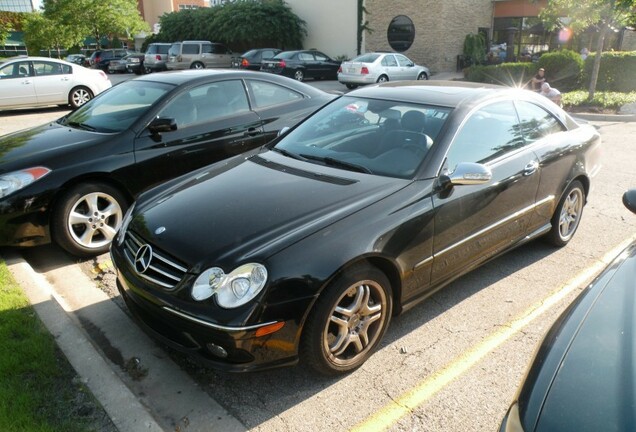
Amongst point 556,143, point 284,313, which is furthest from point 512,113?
point 284,313

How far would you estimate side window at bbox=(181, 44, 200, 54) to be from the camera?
93.9 feet

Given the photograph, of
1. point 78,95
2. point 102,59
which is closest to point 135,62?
point 102,59

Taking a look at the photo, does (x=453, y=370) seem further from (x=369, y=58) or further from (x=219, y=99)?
(x=369, y=58)

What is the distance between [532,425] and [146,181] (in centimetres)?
409

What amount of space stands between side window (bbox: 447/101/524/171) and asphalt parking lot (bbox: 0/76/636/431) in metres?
1.09

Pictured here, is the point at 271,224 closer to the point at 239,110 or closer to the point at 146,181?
the point at 146,181

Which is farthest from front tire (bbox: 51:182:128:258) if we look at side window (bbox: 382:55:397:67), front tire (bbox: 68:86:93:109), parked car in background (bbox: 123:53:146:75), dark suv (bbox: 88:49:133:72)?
dark suv (bbox: 88:49:133:72)

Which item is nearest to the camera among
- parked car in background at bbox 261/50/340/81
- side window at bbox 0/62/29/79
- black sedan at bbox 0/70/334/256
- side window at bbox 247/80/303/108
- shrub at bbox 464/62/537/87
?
black sedan at bbox 0/70/334/256

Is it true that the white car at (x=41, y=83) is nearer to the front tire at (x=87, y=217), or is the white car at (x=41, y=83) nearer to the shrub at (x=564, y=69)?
the front tire at (x=87, y=217)

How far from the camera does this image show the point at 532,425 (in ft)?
5.61

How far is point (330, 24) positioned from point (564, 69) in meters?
16.4

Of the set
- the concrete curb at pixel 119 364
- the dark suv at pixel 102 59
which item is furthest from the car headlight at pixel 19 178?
the dark suv at pixel 102 59

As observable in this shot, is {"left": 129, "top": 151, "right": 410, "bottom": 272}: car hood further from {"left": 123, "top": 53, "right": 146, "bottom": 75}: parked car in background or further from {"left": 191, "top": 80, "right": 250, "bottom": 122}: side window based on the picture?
{"left": 123, "top": 53, "right": 146, "bottom": 75}: parked car in background

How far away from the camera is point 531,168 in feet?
13.6
